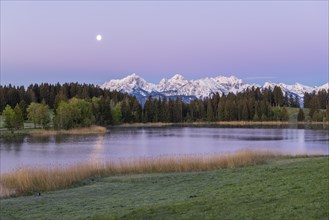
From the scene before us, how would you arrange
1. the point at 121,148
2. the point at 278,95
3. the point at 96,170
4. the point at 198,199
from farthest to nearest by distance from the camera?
the point at 278,95 < the point at 121,148 < the point at 96,170 < the point at 198,199

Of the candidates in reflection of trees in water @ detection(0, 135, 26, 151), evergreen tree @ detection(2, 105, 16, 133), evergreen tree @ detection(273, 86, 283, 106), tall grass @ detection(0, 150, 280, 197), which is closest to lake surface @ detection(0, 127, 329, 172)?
reflection of trees in water @ detection(0, 135, 26, 151)

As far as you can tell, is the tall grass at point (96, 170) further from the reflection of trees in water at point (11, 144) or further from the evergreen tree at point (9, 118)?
the evergreen tree at point (9, 118)

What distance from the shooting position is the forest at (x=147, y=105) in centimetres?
13062

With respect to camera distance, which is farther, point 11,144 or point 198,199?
Answer: point 11,144

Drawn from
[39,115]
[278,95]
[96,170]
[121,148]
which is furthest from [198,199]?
[278,95]

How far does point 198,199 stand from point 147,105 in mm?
145807

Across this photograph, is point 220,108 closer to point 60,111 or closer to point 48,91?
point 48,91

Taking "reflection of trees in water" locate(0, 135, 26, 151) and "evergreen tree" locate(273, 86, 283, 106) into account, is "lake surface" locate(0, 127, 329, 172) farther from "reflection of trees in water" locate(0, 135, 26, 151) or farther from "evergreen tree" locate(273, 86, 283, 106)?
"evergreen tree" locate(273, 86, 283, 106)

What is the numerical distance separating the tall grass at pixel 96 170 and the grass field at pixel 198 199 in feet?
9.42

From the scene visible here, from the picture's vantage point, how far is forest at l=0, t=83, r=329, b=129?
13062 centimetres

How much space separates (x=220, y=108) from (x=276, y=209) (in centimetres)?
15953

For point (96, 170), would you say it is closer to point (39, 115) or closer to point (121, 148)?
point (121, 148)

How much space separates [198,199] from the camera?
13930 mm

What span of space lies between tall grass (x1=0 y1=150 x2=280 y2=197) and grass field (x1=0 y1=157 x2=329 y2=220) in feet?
9.42
